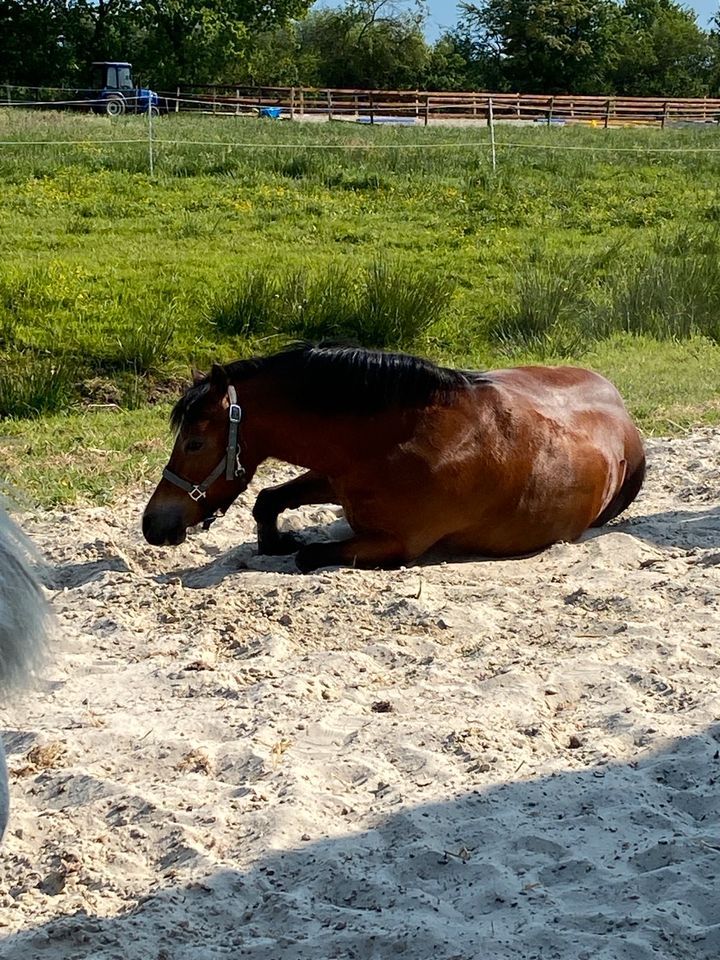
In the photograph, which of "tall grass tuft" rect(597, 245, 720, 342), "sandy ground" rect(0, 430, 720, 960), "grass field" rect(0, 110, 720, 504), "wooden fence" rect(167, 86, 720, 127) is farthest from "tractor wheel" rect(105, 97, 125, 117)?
"sandy ground" rect(0, 430, 720, 960)

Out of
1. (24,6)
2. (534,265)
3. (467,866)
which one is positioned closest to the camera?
(467,866)

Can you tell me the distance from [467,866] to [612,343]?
8978mm

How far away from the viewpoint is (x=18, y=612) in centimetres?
257

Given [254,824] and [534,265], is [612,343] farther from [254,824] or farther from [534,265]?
[254,824]

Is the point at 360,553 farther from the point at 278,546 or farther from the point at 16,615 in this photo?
the point at 16,615

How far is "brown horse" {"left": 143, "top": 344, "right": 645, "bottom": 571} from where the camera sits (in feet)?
17.7

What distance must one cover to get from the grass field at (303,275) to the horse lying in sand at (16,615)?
12.8 feet

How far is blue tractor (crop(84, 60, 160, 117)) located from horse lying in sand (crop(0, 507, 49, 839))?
37.9 metres

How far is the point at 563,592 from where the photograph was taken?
5219mm

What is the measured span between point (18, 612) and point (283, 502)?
3323mm

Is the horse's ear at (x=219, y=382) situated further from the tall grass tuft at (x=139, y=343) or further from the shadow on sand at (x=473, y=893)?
the tall grass tuft at (x=139, y=343)

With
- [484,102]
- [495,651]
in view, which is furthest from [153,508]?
[484,102]

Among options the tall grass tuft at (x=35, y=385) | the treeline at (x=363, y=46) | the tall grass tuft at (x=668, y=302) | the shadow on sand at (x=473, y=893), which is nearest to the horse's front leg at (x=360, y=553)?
the shadow on sand at (x=473, y=893)

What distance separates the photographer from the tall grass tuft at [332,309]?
11586mm
